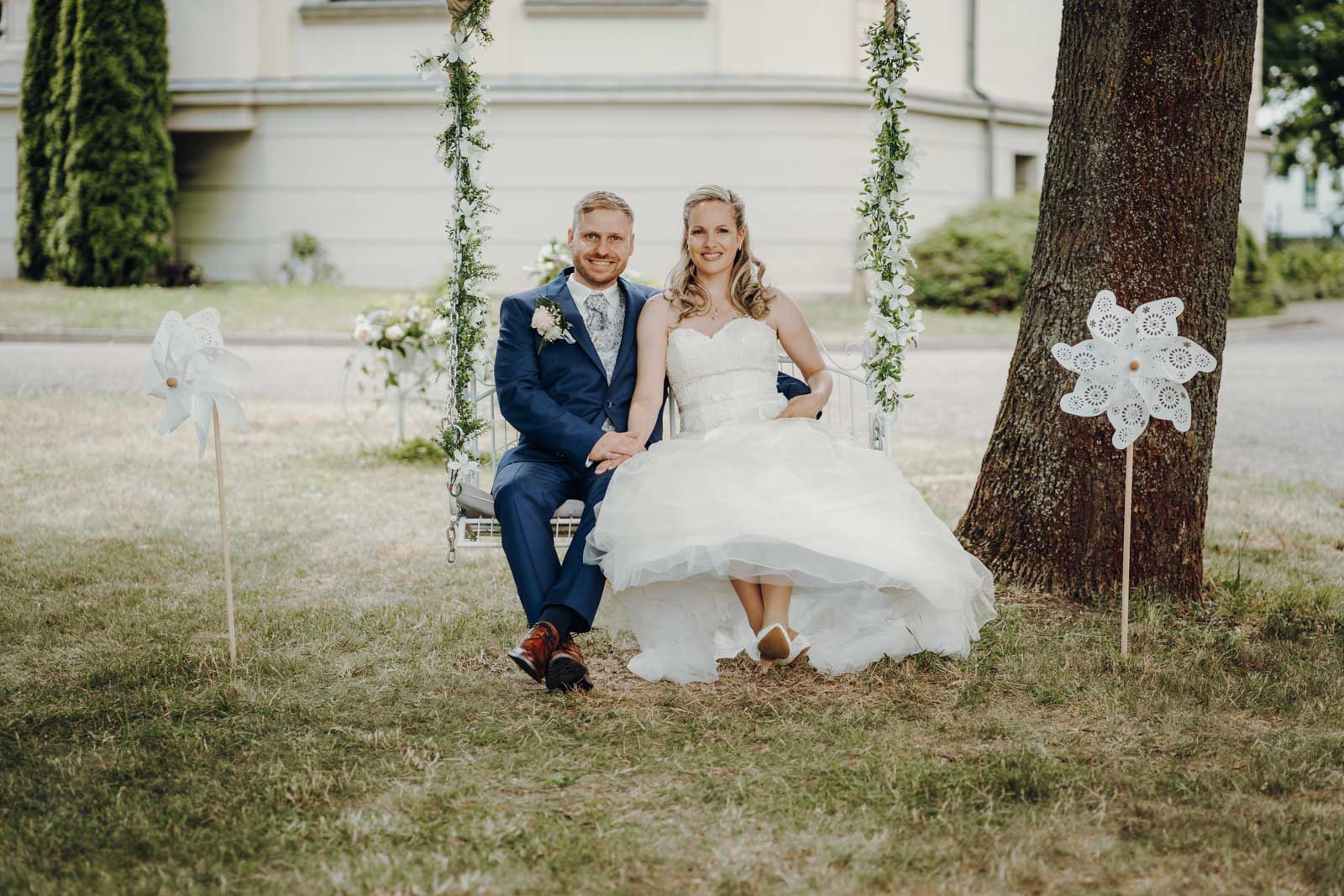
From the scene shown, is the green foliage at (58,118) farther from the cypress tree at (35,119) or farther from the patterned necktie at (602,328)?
the patterned necktie at (602,328)

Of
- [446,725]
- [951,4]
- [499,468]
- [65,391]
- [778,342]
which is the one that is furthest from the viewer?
→ [951,4]

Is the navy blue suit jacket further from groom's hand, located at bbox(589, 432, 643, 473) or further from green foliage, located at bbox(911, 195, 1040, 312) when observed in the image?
green foliage, located at bbox(911, 195, 1040, 312)

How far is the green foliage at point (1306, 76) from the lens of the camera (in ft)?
89.8

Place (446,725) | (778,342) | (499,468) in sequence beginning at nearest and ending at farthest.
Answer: (446,725) < (499,468) < (778,342)

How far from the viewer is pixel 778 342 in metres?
4.96

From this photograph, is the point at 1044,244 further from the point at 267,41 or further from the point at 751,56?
the point at 267,41

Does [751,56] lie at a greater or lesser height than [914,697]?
greater

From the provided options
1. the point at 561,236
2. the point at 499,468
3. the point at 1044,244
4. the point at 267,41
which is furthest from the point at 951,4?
the point at 499,468

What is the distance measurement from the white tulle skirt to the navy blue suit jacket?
440 millimetres

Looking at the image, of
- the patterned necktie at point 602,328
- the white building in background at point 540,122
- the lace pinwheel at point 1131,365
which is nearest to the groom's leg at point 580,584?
A: the patterned necktie at point 602,328

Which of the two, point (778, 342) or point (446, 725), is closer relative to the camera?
point (446, 725)

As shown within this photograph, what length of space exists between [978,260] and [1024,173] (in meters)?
4.45

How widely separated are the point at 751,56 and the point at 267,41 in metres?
7.09

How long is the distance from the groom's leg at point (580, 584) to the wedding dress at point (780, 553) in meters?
0.06
